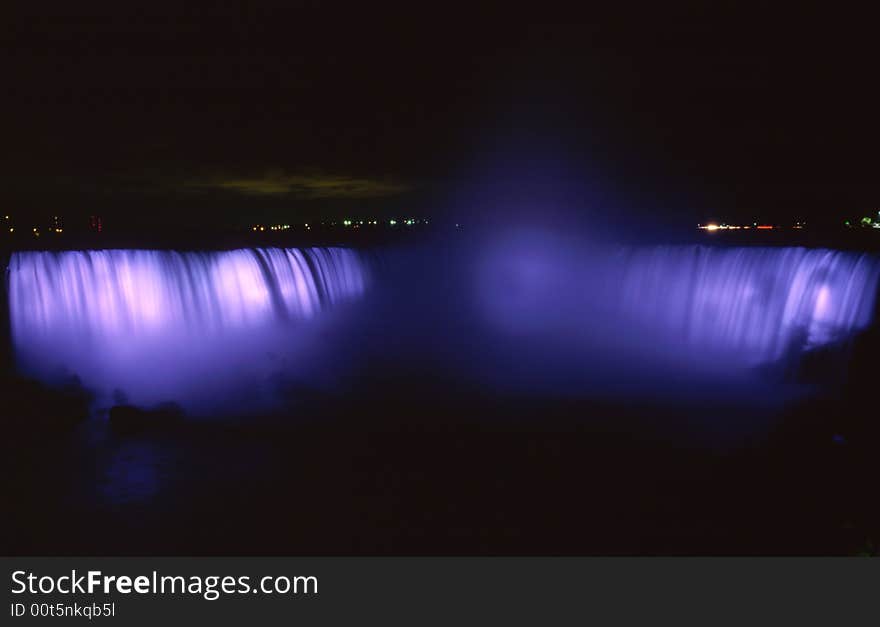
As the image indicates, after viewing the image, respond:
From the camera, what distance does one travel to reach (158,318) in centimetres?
2164

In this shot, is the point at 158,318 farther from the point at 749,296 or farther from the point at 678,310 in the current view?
the point at 749,296

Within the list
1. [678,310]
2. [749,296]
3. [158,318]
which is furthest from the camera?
[678,310]

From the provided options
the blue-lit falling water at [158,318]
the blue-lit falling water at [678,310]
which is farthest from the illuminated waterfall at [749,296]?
the blue-lit falling water at [158,318]

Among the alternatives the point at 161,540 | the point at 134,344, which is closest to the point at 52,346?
the point at 134,344

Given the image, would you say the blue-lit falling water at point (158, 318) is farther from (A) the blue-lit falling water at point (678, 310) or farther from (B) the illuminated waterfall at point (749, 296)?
(B) the illuminated waterfall at point (749, 296)

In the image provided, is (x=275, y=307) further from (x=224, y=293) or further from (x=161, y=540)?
(x=161, y=540)

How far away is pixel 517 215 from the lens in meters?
43.4

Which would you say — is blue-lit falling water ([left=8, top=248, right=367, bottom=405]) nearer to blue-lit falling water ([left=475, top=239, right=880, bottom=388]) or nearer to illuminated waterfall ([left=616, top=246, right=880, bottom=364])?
blue-lit falling water ([left=475, top=239, right=880, bottom=388])

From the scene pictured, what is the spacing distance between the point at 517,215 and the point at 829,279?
1076 inches

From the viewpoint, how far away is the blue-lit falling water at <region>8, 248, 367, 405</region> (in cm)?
1834

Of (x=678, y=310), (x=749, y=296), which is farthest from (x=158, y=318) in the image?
(x=749, y=296)

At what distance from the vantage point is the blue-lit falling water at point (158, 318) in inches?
722

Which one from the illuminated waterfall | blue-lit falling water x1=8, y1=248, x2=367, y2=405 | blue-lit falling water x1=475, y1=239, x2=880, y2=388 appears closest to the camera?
the illuminated waterfall

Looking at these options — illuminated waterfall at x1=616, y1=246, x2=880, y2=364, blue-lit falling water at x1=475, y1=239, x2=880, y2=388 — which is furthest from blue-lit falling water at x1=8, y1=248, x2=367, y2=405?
illuminated waterfall at x1=616, y1=246, x2=880, y2=364
